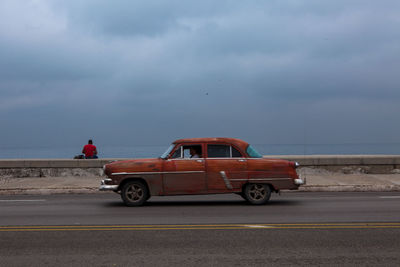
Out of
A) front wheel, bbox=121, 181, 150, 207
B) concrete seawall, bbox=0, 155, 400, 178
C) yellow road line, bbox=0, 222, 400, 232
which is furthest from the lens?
concrete seawall, bbox=0, 155, 400, 178

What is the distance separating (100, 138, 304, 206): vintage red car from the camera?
1170 centimetres

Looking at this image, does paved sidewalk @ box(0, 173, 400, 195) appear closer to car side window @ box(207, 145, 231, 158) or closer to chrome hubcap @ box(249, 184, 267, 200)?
chrome hubcap @ box(249, 184, 267, 200)

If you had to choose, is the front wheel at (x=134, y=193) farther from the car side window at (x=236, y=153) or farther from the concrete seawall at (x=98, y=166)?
the concrete seawall at (x=98, y=166)

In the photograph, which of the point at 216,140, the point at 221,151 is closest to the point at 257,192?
the point at 221,151

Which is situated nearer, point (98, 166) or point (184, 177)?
point (184, 177)

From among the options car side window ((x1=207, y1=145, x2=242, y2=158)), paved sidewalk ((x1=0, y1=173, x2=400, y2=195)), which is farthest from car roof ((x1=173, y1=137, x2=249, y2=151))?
paved sidewalk ((x1=0, y1=173, x2=400, y2=195))

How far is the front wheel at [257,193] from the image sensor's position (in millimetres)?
11758

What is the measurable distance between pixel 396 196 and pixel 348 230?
6.74 m

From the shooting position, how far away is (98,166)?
65.8ft

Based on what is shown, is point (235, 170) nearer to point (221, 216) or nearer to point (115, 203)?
point (221, 216)

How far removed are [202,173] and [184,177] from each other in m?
0.47

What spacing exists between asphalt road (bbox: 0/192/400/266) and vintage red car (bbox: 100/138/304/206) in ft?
1.47

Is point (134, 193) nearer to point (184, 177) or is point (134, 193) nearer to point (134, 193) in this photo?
point (134, 193)

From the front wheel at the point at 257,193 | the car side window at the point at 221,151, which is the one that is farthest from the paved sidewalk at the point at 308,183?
the car side window at the point at 221,151
